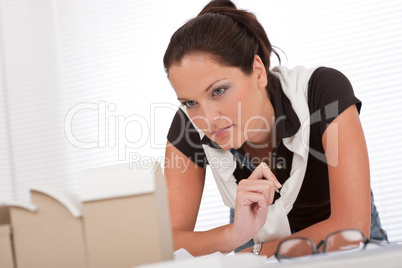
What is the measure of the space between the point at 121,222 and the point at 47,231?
0.10 metres

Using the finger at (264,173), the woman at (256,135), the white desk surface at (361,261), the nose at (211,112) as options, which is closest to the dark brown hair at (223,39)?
the woman at (256,135)

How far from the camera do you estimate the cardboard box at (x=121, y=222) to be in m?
0.59

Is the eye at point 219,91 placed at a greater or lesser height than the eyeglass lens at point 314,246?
greater

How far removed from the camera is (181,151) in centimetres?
151

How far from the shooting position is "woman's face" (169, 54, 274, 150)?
123 centimetres

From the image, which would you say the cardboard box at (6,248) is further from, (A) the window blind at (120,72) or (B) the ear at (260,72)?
(A) the window blind at (120,72)

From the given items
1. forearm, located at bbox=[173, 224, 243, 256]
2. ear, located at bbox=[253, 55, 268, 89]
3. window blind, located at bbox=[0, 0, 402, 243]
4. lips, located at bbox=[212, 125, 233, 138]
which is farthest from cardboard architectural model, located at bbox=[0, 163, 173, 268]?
window blind, located at bbox=[0, 0, 402, 243]

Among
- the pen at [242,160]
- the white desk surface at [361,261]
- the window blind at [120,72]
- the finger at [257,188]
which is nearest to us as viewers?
the white desk surface at [361,261]

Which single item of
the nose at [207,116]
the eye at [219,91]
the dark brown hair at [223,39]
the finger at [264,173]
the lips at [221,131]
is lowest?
the finger at [264,173]

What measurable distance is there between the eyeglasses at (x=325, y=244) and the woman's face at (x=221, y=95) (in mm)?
692

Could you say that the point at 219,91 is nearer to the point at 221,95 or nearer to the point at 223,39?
the point at 221,95

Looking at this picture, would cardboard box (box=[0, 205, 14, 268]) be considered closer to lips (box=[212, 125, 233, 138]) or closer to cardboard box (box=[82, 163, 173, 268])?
cardboard box (box=[82, 163, 173, 268])

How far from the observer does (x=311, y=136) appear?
4.38 feet

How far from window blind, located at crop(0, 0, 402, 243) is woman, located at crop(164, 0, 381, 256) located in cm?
135
